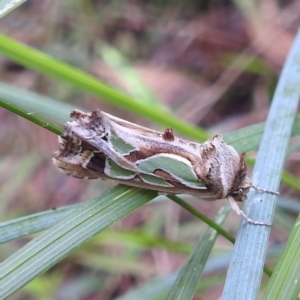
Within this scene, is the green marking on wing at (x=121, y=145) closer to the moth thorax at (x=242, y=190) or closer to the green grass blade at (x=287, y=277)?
the moth thorax at (x=242, y=190)

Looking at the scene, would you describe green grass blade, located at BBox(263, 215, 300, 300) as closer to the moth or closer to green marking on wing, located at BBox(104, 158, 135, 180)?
the moth

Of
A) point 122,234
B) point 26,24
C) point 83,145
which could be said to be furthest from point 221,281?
point 26,24

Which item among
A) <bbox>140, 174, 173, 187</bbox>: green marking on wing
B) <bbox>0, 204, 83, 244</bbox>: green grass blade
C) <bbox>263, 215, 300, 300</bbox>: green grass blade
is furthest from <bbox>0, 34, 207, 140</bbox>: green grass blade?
<bbox>263, 215, 300, 300</bbox>: green grass blade

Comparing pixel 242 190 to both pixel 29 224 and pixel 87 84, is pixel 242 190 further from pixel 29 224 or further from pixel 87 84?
pixel 87 84

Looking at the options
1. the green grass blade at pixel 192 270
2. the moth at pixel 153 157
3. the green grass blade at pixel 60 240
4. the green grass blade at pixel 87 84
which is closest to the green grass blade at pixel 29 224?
the green grass blade at pixel 60 240

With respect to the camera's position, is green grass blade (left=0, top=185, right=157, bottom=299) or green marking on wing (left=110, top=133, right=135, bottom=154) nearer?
green grass blade (left=0, top=185, right=157, bottom=299)

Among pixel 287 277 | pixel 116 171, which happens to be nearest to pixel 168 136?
pixel 116 171
